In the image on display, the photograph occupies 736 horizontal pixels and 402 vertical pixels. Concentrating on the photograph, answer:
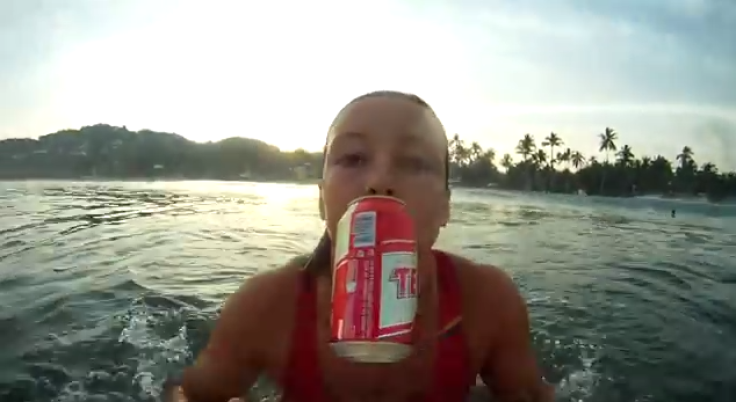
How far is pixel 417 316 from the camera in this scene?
184cm

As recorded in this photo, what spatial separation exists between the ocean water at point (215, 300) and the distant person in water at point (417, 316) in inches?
35.8

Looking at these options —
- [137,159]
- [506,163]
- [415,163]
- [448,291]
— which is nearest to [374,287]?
[415,163]

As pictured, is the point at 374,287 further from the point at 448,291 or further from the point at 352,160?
the point at 448,291

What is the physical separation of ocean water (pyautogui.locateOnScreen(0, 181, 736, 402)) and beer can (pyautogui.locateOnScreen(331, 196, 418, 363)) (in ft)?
5.60

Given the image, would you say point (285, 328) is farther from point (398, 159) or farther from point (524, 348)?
point (524, 348)

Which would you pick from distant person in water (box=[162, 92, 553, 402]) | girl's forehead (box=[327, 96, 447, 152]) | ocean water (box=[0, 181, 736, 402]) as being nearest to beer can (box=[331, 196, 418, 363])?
distant person in water (box=[162, 92, 553, 402])

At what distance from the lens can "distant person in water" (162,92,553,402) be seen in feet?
5.50

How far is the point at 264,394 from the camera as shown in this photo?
2.68 m

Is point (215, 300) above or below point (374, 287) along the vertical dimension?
below

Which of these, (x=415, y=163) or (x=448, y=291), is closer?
(x=415, y=163)

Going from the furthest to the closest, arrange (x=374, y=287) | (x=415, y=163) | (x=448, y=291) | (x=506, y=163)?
(x=506, y=163) → (x=448, y=291) → (x=415, y=163) → (x=374, y=287)

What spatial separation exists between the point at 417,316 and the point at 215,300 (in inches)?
125

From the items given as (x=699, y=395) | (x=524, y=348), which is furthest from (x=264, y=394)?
(x=699, y=395)

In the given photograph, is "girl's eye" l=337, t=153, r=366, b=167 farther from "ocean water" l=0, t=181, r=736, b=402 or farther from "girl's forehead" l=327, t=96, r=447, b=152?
"ocean water" l=0, t=181, r=736, b=402
